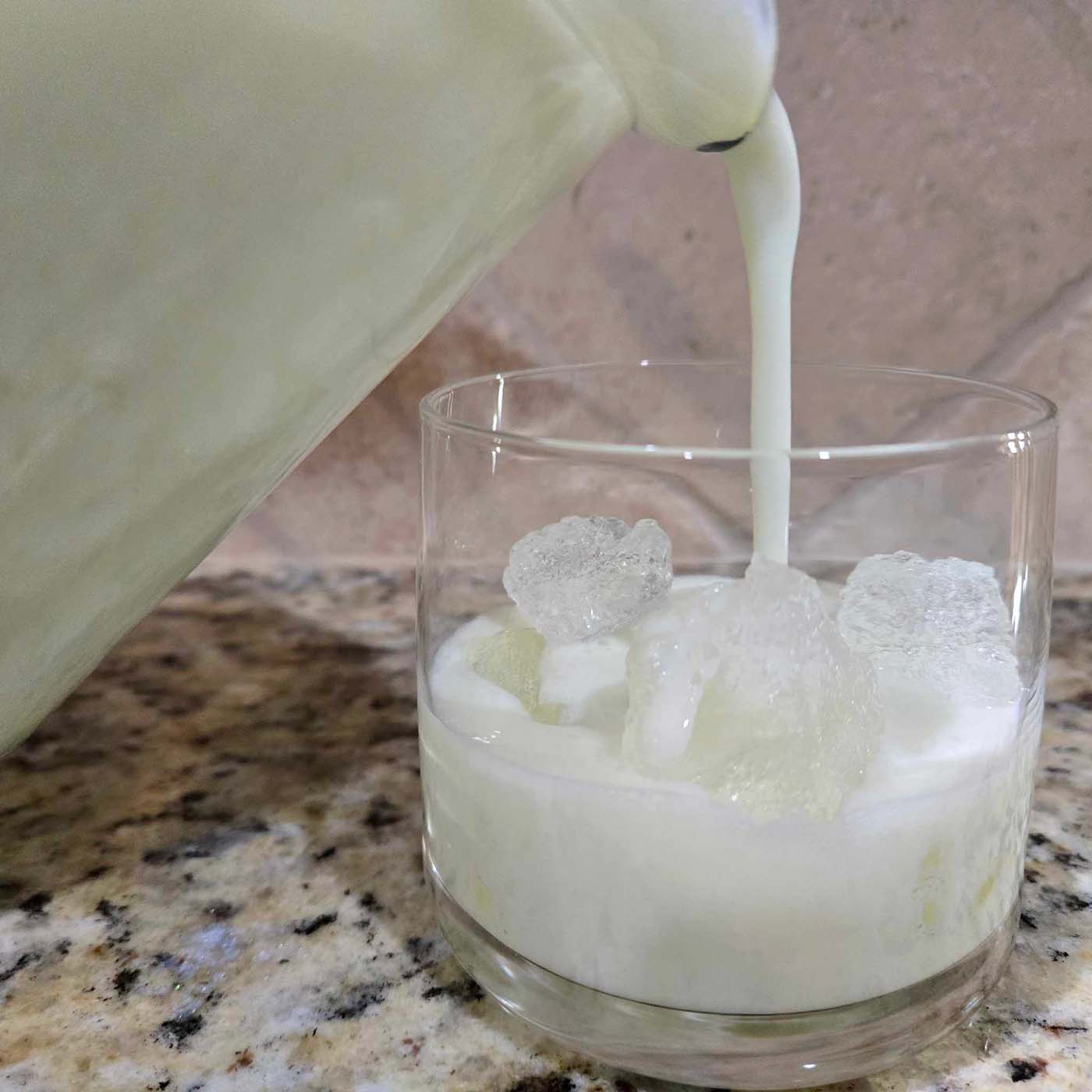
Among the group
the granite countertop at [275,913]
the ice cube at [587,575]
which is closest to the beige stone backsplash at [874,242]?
the granite countertop at [275,913]

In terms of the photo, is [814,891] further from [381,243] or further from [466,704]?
[381,243]


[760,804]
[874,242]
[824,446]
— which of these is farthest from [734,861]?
[874,242]

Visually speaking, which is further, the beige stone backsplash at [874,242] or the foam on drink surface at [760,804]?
the beige stone backsplash at [874,242]

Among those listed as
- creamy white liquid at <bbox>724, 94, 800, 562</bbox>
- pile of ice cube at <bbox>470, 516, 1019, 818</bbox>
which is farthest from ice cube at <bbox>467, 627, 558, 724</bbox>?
creamy white liquid at <bbox>724, 94, 800, 562</bbox>

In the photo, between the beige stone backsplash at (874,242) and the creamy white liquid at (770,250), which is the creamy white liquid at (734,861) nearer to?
the creamy white liquid at (770,250)

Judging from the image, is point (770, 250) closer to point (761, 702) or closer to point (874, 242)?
point (761, 702)

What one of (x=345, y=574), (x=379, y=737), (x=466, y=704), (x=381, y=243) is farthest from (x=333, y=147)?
(x=345, y=574)

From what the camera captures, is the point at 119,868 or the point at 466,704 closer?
the point at 466,704
